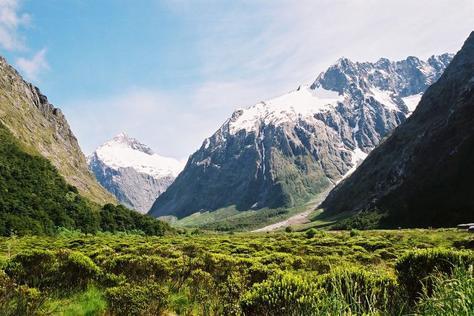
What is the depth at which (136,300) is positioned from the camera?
1359 cm

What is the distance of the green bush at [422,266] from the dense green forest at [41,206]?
10294cm

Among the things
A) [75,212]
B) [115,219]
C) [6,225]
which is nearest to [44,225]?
[6,225]

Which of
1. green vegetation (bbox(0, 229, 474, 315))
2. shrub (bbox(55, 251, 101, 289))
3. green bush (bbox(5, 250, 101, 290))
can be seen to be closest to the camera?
green vegetation (bbox(0, 229, 474, 315))

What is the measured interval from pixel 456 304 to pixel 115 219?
157 meters

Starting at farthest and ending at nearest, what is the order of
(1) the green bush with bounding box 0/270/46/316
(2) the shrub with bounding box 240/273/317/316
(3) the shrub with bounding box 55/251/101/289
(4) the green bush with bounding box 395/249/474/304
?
(3) the shrub with bounding box 55/251/101/289
(4) the green bush with bounding box 395/249/474/304
(1) the green bush with bounding box 0/270/46/316
(2) the shrub with bounding box 240/273/317/316

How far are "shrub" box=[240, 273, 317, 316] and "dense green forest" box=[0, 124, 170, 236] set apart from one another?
10307 centimetres

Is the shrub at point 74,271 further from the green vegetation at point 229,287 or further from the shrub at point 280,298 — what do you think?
the shrub at point 280,298

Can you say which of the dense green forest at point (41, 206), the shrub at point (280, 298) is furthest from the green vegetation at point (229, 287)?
the dense green forest at point (41, 206)

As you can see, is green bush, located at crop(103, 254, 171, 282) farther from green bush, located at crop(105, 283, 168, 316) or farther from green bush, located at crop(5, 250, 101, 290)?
green bush, located at crop(105, 283, 168, 316)

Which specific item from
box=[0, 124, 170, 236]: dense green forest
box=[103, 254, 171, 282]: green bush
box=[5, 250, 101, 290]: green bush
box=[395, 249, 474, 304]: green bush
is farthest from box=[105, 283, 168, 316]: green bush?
box=[0, 124, 170, 236]: dense green forest

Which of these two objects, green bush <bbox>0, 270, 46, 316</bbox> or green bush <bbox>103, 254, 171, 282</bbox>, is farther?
green bush <bbox>103, 254, 171, 282</bbox>

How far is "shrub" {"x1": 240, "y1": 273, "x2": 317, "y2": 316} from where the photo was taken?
10.4 m

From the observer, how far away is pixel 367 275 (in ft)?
43.2

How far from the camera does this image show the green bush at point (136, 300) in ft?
44.4
